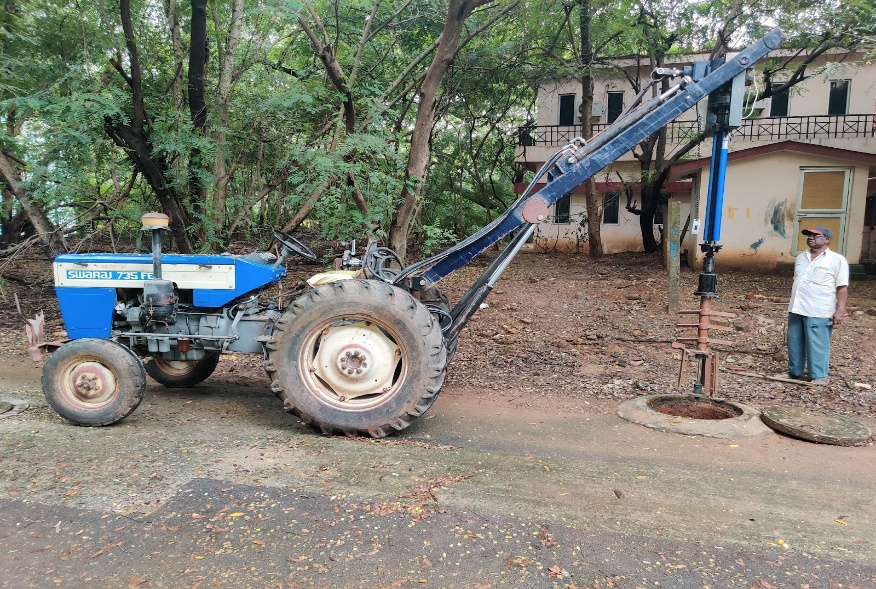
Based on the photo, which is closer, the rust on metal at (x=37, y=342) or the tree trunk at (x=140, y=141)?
the rust on metal at (x=37, y=342)

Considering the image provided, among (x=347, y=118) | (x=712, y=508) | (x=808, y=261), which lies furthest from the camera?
A: (x=347, y=118)

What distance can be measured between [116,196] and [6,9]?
3.08 metres

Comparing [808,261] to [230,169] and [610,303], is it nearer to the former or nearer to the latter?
[610,303]

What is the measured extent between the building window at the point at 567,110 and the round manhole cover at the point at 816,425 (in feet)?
47.8

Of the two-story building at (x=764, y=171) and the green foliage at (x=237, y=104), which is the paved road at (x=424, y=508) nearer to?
the green foliage at (x=237, y=104)

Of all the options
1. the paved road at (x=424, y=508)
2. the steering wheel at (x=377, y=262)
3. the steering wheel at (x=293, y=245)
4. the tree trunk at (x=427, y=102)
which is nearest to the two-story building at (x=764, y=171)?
the tree trunk at (x=427, y=102)

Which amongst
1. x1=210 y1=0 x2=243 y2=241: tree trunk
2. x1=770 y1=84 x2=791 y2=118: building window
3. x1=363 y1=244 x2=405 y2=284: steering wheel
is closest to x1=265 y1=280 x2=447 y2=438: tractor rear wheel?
x1=363 y1=244 x2=405 y2=284: steering wheel

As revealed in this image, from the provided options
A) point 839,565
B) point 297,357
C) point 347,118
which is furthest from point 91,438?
point 347,118

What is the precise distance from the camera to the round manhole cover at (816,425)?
4.45m

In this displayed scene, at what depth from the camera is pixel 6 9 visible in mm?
8828

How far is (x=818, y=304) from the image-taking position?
19.5 feet

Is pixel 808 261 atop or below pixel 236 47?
below

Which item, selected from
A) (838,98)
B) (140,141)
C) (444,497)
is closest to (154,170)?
(140,141)

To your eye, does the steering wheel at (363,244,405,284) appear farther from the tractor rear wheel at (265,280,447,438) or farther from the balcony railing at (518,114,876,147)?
the balcony railing at (518,114,876,147)
